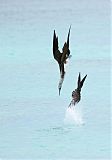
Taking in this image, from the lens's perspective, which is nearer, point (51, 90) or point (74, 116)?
point (74, 116)

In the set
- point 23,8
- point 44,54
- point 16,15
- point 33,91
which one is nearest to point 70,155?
point 33,91

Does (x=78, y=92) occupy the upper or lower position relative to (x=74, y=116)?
upper

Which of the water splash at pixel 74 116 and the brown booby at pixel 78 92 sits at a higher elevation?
the brown booby at pixel 78 92

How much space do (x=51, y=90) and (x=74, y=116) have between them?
0.51m

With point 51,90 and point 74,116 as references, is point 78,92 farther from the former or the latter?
point 51,90

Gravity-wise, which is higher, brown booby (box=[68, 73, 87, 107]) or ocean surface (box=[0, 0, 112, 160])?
brown booby (box=[68, 73, 87, 107])

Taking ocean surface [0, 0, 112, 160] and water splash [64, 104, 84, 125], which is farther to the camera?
water splash [64, 104, 84, 125]

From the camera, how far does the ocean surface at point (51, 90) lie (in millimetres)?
3031

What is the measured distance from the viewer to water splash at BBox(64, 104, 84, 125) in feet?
11.2

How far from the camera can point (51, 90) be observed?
400cm

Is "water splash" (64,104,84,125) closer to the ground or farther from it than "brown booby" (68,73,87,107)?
closer to the ground

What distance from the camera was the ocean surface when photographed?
9.95 feet

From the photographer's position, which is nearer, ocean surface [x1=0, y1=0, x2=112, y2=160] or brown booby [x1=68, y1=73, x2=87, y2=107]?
ocean surface [x1=0, y1=0, x2=112, y2=160]

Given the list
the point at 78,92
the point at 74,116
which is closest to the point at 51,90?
the point at 74,116
